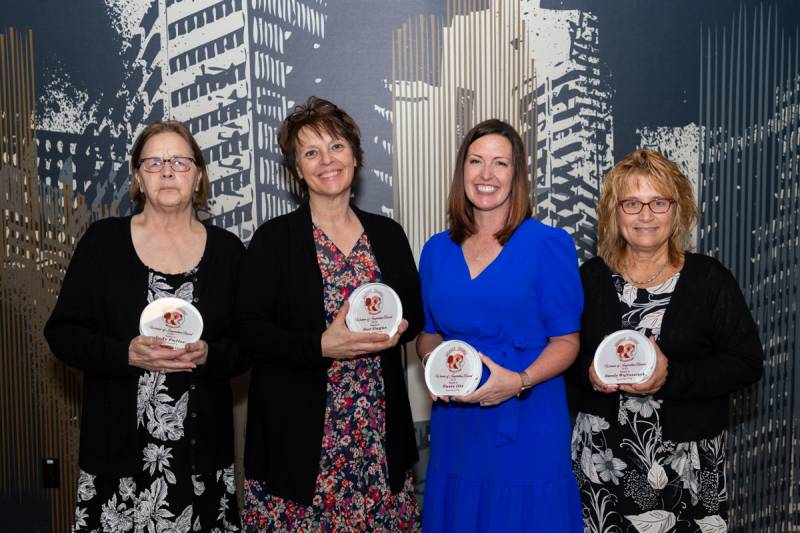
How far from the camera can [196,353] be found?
2352mm

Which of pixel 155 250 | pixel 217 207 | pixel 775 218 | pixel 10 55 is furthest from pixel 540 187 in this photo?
pixel 10 55

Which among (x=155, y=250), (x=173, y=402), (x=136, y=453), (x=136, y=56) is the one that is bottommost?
(x=136, y=453)

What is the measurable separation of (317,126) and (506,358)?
104cm

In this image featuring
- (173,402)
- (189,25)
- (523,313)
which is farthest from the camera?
(189,25)

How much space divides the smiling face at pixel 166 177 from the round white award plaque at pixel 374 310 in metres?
0.77

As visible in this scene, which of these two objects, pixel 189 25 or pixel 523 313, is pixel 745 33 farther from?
pixel 189 25

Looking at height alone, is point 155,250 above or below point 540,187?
below

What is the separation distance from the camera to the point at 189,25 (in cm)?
333

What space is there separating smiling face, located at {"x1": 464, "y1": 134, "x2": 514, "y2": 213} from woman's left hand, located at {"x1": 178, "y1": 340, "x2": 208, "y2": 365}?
1.02 metres

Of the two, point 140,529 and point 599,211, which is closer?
point 140,529

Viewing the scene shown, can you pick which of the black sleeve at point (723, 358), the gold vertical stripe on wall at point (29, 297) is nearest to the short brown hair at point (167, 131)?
the gold vertical stripe on wall at point (29, 297)

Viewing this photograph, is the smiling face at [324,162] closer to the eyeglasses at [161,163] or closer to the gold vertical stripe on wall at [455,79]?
the eyeglasses at [161,163]

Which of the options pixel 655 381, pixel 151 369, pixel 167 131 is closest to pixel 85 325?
pixel 151 369

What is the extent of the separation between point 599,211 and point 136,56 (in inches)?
89.4
